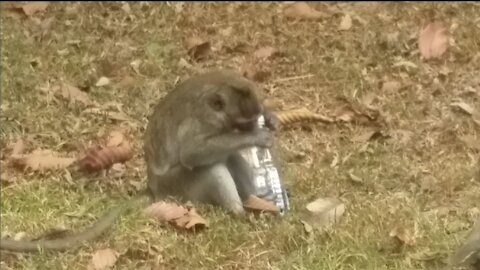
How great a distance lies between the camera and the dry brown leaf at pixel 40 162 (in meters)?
6.92

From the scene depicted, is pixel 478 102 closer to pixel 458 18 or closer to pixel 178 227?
pixel 458 18

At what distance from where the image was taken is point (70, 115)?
7750 mm

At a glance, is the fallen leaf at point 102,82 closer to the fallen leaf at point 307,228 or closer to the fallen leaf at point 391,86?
the fallen leaf at point 391,86

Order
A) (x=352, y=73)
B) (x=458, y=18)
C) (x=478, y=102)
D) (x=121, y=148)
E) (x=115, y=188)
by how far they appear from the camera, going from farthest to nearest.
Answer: (x=458, y=18)
(x=352, y=73)
(x=478, y=102)
(x=121, y=148)
(x=115, y=188)

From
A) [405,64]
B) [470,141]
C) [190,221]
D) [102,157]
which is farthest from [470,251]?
[405,64]

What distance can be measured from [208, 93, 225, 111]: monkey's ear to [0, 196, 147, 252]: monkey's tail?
2.78ft

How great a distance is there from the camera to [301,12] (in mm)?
9508

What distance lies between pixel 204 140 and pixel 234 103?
0.95 feet

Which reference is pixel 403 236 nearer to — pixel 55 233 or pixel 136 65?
pixel 55 233

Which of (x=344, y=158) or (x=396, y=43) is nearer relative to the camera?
(x=344, y=158)

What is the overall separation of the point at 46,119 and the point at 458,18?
12.0ft

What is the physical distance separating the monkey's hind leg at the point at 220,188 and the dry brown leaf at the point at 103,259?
728 millimetres

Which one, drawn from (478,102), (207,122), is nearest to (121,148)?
(207,122)

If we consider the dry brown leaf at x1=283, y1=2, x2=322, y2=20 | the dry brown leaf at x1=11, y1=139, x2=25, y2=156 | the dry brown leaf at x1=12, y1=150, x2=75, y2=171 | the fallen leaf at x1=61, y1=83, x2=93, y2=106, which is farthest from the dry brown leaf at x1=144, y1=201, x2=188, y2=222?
the dry brown leaf at x1=283, y1=2, x2=322, y2=20
